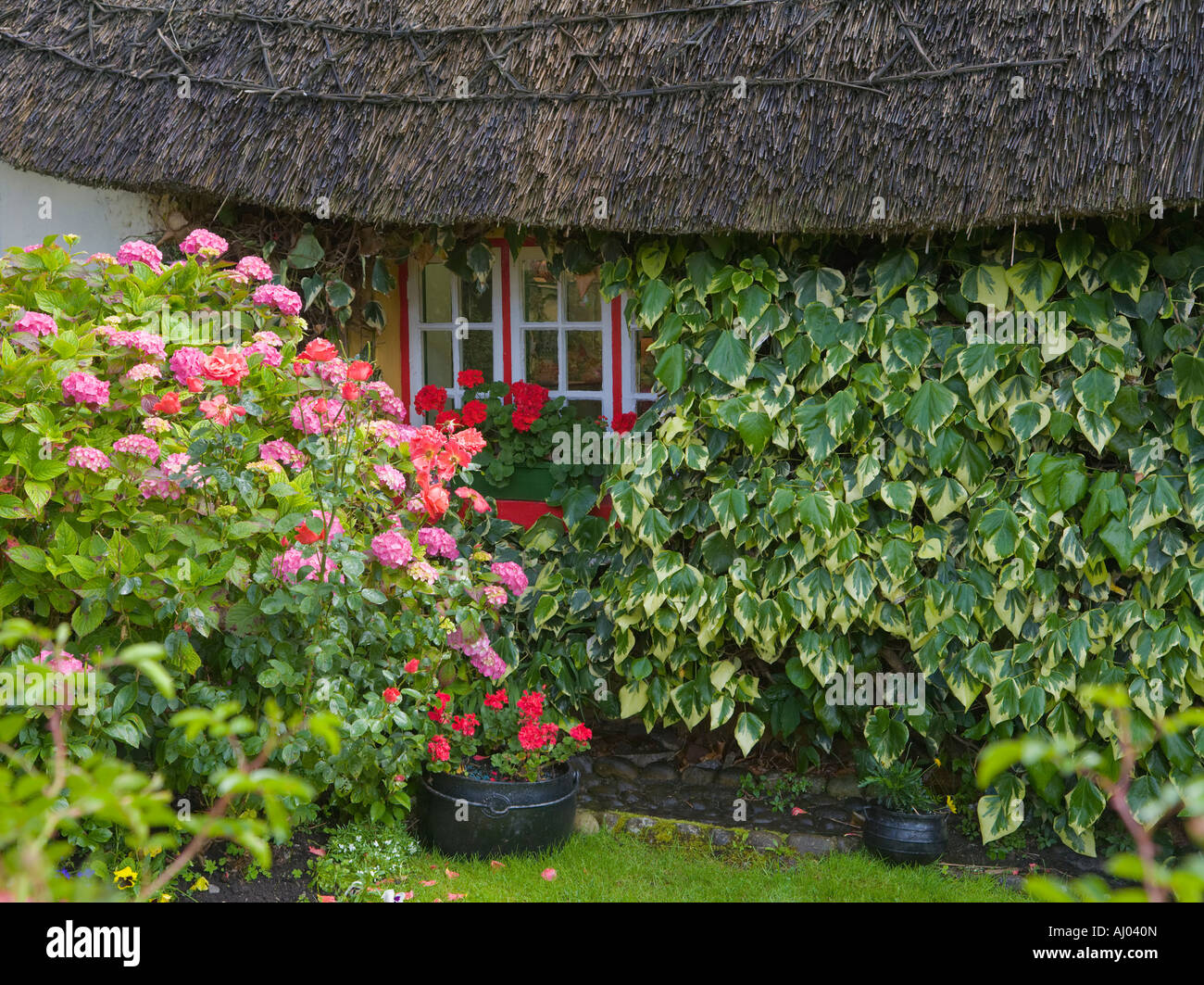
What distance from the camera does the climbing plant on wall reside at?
12.5 feet

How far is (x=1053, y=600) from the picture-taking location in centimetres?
399

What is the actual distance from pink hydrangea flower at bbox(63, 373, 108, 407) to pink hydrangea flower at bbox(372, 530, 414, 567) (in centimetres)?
90

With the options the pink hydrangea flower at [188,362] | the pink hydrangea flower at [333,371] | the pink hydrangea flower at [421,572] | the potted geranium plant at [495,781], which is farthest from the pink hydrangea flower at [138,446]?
the potted geranium plant at [495,781]

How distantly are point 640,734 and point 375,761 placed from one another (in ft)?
5.39

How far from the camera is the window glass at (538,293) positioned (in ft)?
17.5

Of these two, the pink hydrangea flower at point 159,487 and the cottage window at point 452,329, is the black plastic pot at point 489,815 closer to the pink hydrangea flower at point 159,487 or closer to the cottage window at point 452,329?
the pink hydrangea flower at point 159,487

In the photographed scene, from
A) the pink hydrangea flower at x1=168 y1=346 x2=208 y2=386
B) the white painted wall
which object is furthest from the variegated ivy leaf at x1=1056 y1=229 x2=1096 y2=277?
the white painted wall

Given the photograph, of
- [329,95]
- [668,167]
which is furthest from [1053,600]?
[329,95]

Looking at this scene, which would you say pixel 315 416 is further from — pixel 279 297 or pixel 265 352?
pixel 279 297

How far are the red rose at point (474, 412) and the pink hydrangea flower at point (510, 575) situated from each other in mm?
1004

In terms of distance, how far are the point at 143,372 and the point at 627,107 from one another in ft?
7.23

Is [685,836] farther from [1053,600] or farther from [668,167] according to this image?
[668,167]
